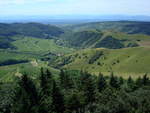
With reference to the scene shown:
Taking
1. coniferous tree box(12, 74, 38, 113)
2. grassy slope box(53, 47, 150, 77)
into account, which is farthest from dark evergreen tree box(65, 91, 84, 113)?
grassy slope box(53, 47, 150, 77)

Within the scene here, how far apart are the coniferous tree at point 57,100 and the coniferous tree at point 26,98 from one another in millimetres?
3697

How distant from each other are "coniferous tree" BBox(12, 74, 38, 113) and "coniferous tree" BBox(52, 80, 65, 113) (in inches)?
146

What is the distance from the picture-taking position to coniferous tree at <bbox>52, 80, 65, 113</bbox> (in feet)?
135

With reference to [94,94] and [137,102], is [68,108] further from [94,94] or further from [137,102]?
[137,102]

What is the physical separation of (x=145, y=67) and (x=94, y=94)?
124 meters

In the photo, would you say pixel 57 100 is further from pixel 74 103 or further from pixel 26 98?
pixel 26 98

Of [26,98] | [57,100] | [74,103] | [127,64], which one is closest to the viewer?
[26,98]

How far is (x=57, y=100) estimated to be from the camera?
41.3m

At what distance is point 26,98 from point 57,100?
6668 mm

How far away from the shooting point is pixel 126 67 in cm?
17362

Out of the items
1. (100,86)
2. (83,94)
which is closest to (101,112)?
(83,94)

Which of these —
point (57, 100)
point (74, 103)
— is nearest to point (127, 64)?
point (74, 103)

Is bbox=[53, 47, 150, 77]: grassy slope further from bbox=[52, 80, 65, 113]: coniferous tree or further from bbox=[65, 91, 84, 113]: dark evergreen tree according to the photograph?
bbox=[52, 80, 65, 113]: coniferous tree

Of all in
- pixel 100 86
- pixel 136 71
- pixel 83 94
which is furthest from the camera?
pixel 136 71
